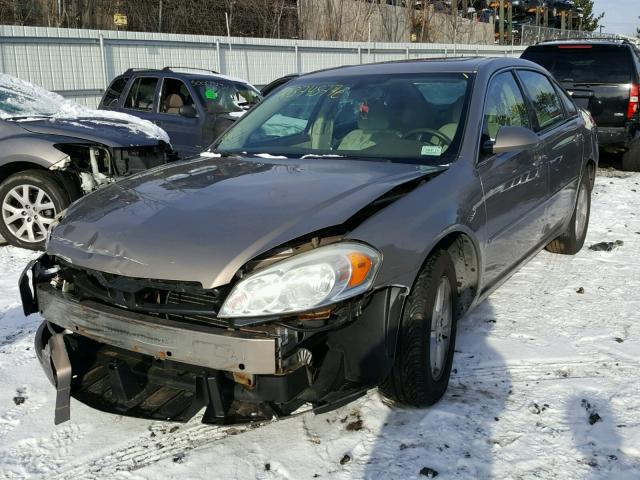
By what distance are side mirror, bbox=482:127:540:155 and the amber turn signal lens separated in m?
1.33

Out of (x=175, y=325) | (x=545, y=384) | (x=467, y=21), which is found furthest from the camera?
(x=467, y=21)

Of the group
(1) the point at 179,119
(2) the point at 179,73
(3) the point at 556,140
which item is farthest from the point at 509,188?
(2) the point at 179,73

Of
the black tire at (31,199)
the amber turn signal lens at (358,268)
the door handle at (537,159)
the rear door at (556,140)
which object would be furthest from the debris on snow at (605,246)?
the black tire at (31,199)

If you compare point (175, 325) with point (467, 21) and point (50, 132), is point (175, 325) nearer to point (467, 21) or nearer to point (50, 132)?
point (50, 132)

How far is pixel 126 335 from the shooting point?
237cm

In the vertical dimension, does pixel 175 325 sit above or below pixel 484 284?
above

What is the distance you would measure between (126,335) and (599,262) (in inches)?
166

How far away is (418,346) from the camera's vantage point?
2623 mm

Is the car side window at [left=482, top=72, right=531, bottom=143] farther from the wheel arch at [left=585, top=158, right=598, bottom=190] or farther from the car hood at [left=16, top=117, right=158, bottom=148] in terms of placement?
the car hood at [left=16, top=117, right=158, bottom=148]

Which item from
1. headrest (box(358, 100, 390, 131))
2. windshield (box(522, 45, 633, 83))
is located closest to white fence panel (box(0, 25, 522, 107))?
windshield (box(522, 45, 633, 83))

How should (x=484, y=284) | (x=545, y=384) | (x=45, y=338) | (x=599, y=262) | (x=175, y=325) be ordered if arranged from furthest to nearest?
1. (x=599, y=262)
2. (x=484, y=284)
3. (x=545, y=384)
4. (x=45, y=338)
5. (x=175, y=325)

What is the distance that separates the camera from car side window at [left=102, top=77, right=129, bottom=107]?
9.47 m

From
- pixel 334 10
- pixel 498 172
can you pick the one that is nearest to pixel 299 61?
pixel 334 10

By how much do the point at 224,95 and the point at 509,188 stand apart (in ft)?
21.9
